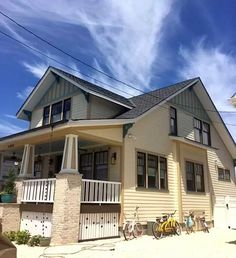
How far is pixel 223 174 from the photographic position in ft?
72.5

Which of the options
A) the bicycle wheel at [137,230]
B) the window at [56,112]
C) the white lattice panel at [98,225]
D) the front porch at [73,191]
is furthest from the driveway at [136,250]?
the window at [56,112]

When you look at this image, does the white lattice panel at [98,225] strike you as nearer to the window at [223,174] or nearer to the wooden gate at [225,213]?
the wooden gate at [225,213]

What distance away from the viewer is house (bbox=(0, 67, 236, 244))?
12.3m

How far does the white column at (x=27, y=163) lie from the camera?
14.6 metres

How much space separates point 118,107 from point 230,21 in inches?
280

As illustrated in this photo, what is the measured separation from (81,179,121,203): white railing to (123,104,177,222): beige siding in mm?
497

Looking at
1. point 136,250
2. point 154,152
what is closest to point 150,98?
point 154,152

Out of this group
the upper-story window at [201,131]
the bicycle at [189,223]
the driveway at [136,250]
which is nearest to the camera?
the driveway at [136,250]

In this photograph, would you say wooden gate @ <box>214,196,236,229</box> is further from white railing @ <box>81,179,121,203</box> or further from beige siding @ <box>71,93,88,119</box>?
beige siding @ <box>71,93,88,119</box>

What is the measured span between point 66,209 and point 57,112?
22.8ft

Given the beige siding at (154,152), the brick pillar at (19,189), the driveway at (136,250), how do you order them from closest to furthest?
1. the driveway at (136,250)
2. the brick pillar at (19,189)
3. the beige siding at (154,152)

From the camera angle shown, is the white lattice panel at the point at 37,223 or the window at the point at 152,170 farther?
the window at the point at 152,170

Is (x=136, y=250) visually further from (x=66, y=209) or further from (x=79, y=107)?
(x=79, y=107)

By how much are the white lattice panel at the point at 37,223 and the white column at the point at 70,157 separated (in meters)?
2.10
